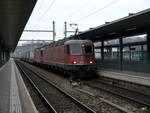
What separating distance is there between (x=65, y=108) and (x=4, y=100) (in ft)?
8.27

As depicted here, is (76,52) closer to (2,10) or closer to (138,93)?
(2,10)

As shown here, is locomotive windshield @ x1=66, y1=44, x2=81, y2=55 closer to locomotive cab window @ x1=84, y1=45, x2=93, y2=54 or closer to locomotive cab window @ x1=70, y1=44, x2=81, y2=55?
locomotive cab window @ x1=70, y1=44, x2=81, y2=55

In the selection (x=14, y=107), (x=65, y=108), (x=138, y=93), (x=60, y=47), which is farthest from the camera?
(x=60, y=47)

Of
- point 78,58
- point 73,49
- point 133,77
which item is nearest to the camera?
point 133,77

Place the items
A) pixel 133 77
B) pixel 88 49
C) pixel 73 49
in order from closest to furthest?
pixel 133 77 → pixel 73 49 → pixel 88 49

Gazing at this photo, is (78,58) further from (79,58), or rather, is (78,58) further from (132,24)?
(132,24)

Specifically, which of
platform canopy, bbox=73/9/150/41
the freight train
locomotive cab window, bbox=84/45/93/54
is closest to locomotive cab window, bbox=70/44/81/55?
the freight train

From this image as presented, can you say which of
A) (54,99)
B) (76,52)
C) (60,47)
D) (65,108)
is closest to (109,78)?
(76,52)

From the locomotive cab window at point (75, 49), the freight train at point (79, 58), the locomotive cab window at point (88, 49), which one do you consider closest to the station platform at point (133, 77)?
the freight train at point (79, 58)

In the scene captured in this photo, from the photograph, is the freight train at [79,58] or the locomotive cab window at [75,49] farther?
the locomotive cab window at [75,49]

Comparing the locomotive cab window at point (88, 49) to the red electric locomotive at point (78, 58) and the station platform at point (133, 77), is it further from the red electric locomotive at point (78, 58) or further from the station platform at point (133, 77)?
the station platform at point (133, 77)

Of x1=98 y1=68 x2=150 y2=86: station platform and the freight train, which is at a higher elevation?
the freight train

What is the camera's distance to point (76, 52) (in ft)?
73.0

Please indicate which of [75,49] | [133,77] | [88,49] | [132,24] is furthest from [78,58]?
[133,77]
